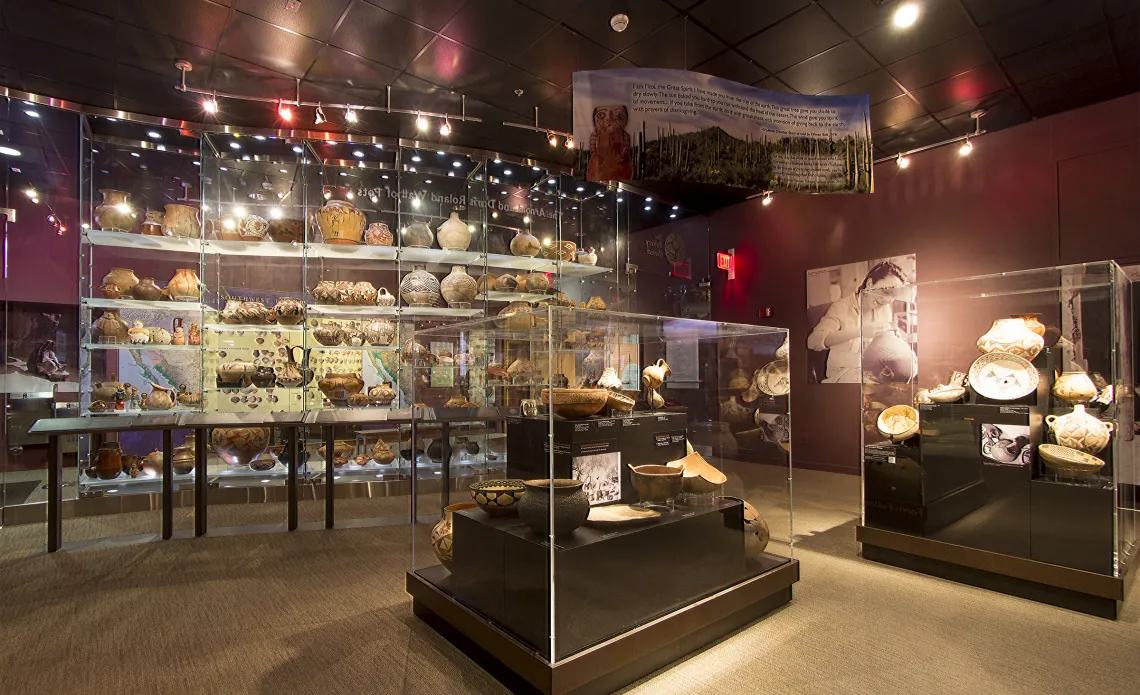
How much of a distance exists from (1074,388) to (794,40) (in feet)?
9.10

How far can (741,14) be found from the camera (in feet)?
11.8

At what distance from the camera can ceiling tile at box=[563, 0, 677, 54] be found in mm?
3482

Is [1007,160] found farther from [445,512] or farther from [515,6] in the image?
[445,512]

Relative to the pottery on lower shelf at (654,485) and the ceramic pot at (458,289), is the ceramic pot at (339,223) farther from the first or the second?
the pottery on lower shelf at (654,485)

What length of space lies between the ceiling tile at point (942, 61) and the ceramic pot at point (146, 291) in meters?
6.14

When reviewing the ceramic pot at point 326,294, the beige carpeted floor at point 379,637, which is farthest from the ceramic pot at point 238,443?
the beige carpeted floor at point 379,637

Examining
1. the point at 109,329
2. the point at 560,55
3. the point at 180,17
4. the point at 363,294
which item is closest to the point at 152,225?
the point at 109,329

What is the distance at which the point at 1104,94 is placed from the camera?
14.6ft

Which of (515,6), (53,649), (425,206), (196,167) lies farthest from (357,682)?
(196,167)

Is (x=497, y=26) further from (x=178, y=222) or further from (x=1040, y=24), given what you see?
(x=1040, y=24)

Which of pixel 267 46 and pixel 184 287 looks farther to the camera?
pixel 184 287

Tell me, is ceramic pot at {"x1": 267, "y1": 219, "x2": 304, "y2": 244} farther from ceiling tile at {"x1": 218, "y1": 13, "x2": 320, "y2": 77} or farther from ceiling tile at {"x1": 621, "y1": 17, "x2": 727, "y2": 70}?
ceiling tile at {"x1": 621, "y1": 17, "x2": 727, "y2": 70}

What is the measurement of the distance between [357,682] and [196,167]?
493cm

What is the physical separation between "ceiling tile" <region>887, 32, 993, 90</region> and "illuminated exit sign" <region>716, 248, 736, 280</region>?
305 cm
